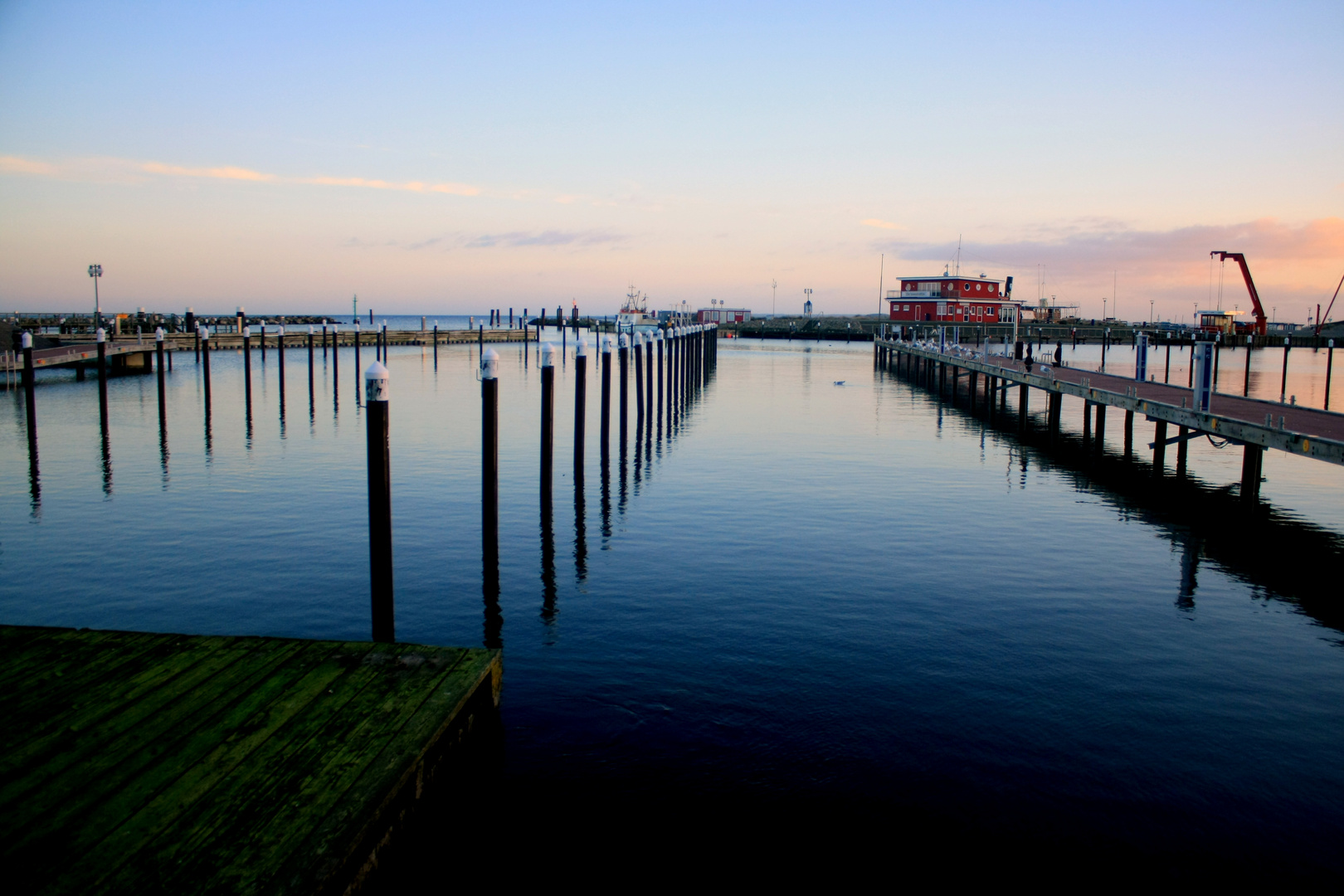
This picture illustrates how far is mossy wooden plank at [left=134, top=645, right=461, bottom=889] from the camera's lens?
505cm

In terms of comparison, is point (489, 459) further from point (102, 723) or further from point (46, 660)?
point (102, 723)

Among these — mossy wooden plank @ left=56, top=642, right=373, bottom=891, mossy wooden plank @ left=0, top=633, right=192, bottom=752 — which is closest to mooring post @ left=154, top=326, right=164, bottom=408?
mossy wooden plank @ left=0, top=633, right=192, bottom=752

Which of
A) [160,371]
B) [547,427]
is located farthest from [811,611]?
[160,371]

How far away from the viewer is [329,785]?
19.1 feet

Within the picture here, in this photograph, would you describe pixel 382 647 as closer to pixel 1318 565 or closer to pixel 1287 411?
pixel 1318 565

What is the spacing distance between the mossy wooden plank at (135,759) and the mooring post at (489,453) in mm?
4955

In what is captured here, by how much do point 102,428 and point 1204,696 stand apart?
28864 millimetres

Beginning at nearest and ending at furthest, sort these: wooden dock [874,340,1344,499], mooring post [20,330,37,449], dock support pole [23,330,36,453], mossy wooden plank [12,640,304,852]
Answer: mossy wooden plank [12,640,304,852] → wooden dock [874,340,1344,499] → dock support pole [23,330,36,453] → mooring post [20,330,37,449]

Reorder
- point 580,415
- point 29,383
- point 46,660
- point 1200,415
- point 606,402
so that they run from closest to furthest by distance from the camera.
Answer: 1. point 46,660
2. point 580,415
3. point 1200,415
4. point 606,402
5. point 29,383

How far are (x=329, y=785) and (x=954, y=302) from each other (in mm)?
105094

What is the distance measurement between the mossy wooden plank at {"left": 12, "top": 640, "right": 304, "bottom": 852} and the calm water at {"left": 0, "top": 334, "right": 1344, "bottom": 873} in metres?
2.41

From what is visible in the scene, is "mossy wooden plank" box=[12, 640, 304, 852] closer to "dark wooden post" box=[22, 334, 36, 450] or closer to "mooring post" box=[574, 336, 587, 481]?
"mooring post" box=[574, 336, 587, 481]

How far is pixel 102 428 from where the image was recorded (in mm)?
27641

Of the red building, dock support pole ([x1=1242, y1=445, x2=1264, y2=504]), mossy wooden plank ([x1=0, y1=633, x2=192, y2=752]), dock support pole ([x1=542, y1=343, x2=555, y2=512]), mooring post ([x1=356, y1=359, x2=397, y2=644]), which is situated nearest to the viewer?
mossy wooden plank ([x1=0, y1=633, x2=192, y2=752])
